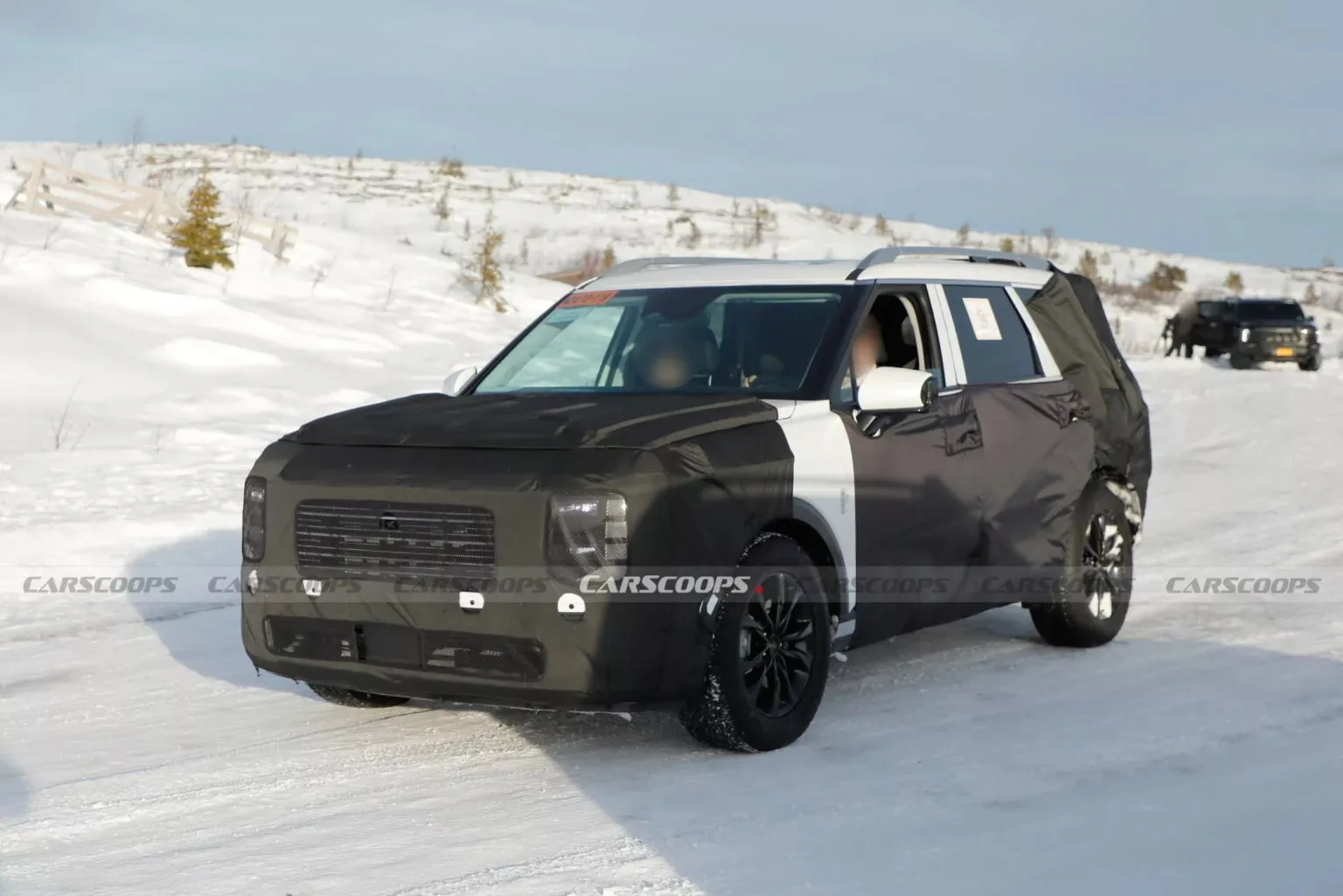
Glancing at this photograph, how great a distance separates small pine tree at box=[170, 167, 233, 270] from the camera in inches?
934

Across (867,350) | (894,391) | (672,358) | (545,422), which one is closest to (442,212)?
(672,358)

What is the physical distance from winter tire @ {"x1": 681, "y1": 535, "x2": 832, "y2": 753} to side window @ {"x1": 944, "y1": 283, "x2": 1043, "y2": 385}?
1709 millimetres

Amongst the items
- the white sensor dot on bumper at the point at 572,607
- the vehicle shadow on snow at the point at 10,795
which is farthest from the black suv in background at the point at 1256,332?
the vehicle shadow on snow at the point at 10,795

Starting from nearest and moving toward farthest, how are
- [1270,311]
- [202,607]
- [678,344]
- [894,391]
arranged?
[894,391], [678,344], [202,607], [1270,311]

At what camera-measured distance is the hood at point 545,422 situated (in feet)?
17.8

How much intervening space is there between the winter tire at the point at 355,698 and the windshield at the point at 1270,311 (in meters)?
30.7

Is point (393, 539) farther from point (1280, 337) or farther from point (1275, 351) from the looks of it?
point (1280, 337)

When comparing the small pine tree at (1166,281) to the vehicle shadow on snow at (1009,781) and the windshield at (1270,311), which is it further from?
the vehicle shadow on snow at (1009,781)

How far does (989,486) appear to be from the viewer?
7.05 meters

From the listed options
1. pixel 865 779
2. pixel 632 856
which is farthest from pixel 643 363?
pixel 632 856

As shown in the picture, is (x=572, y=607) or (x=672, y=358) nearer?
(x=572, y=607)

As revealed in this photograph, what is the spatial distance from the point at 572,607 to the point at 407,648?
0.65m

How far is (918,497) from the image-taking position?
6566 millimetres

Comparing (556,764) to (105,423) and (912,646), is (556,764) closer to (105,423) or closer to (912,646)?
(912,646)
